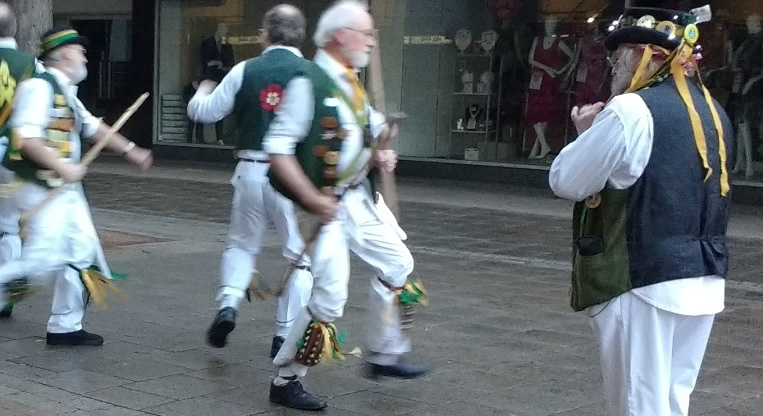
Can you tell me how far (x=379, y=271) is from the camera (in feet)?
19.0

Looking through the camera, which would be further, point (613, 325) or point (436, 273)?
point (436, 273)

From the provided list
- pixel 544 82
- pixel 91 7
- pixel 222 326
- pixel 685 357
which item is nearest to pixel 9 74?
A: pixel 222 326

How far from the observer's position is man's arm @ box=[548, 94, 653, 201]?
3543mm

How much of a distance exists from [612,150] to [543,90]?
14.1m

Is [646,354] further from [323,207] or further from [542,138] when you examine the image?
[542,138]

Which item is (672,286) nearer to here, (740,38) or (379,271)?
(379,271)

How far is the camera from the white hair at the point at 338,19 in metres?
5.35

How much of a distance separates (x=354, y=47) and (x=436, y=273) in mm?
4483

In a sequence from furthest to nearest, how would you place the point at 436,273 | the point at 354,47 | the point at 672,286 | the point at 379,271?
the point at 436,273 → the point at 379,271 → the point at 354,47 → the point at 672,286

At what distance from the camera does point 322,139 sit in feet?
16.9

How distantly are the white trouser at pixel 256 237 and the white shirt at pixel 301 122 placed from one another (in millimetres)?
1171

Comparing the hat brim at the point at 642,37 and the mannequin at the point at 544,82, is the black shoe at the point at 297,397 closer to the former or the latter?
the hat brim at the point at 642,37

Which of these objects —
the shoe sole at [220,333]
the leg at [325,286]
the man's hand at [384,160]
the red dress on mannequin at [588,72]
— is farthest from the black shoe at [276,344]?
the red dress on mannequin at [588,72]

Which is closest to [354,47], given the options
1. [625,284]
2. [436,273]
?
[625,284]
